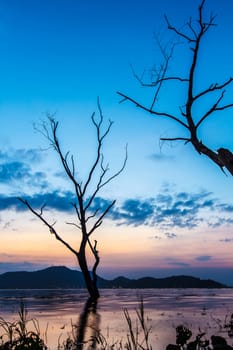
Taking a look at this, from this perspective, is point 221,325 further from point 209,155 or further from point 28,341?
point 28,341

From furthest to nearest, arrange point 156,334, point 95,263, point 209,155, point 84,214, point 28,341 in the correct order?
point 95,263, point 84,214, point 156,334, point 209,155, point 28,341

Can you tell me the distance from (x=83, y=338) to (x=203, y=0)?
8.02 metres

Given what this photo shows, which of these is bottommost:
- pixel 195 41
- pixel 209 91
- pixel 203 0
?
pixel 209 91

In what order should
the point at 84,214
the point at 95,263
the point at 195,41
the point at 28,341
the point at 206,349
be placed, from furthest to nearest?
the point at 95,263
the point at 84,214
the point at 195,41
the point at 206,349
the point at 28,341

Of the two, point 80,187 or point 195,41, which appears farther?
point 80,187

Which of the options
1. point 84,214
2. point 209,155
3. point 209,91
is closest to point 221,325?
point 209,155

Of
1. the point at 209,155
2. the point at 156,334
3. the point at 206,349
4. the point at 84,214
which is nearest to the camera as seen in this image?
the point at 206,349

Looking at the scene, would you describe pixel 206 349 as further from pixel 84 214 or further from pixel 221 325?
pixel 84 214

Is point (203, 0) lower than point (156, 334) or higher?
higher

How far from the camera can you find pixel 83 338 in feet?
29.0

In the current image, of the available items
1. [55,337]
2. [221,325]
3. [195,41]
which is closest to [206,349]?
[55,337]

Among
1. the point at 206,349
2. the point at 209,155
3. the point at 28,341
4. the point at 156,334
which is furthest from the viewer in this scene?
the point at 156,334

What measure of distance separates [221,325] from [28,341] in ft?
23.4

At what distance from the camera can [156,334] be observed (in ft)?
31.7
